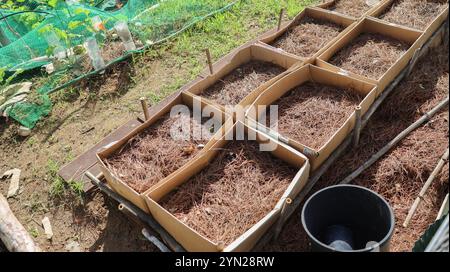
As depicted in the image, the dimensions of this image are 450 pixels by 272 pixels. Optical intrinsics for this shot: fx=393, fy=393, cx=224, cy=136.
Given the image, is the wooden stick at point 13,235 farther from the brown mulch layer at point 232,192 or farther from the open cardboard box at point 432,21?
the open cardboard box at point 432,21

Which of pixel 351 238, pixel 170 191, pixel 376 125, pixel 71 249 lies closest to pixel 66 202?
pixel 71 249

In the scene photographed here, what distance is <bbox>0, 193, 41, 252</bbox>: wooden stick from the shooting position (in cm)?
299

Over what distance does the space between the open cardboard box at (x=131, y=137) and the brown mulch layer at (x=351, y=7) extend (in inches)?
90.6

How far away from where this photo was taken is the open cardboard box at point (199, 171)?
8.25ft

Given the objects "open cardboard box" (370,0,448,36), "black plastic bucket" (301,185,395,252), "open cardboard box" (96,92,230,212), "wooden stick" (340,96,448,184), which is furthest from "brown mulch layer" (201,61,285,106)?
"open cardboard box" (370,0,448,36)

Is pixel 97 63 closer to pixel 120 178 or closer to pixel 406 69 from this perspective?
pixel 120 178

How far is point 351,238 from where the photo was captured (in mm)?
2746

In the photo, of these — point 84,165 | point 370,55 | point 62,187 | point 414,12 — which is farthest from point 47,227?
point 414,12

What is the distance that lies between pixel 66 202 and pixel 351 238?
2395 mm

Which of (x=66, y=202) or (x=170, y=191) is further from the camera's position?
(x=66, y=202)

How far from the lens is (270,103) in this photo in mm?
3578

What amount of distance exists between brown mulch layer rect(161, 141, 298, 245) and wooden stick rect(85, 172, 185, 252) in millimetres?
151

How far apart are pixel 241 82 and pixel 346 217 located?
1.66 metres
